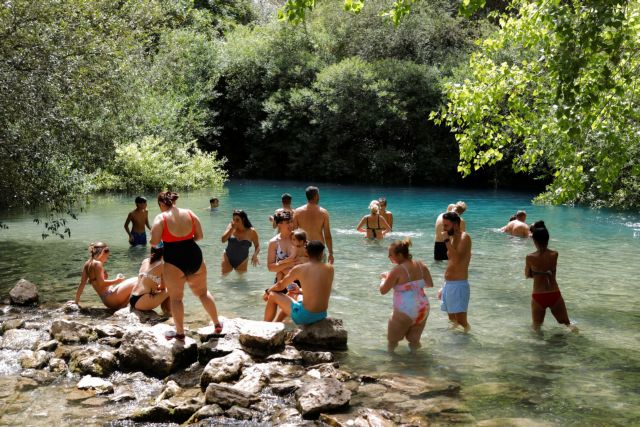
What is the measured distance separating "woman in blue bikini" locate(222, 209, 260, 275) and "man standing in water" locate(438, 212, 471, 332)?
428 centimetres

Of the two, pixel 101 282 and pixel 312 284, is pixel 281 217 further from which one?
pixel 101 282

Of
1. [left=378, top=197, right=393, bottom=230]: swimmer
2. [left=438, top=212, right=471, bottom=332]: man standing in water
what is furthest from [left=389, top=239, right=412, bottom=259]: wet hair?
[left=378, top=197, right=393, bottom=230]: swimmer

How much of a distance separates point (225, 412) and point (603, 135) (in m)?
6.71

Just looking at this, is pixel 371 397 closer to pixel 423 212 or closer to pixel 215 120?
pixel 423 212

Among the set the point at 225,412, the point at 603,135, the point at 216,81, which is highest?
the point at 216,81

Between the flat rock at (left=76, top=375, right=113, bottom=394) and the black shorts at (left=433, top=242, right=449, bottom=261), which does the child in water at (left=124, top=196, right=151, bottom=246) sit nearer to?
the black shorts at (left=433, top=242, right=449, bottom=261)

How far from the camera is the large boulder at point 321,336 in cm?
813

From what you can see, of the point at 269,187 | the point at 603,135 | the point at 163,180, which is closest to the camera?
the point at 603,135

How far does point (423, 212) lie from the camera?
25.3 meters

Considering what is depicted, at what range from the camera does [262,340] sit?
25.1ft

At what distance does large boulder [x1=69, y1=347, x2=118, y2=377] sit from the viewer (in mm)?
7203

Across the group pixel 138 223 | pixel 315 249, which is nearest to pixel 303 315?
pixel 315 249

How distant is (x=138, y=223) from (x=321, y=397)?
33.7 feet

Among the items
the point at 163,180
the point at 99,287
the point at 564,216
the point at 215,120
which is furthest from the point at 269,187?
the point at 99,287
